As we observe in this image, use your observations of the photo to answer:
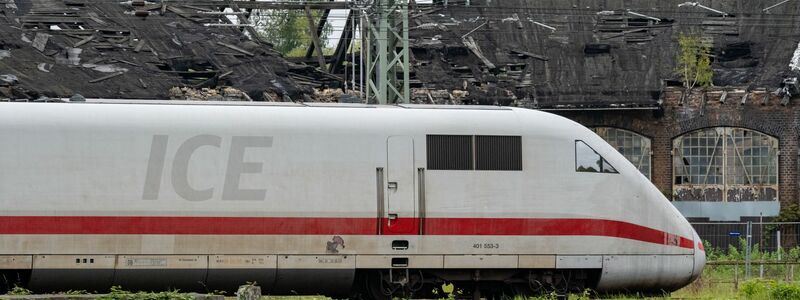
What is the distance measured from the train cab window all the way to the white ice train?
23 millimetres

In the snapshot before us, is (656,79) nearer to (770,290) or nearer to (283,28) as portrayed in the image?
(770,290)

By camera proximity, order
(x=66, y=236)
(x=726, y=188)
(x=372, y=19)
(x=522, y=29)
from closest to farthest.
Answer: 1. (x=66, y=236)
2. (x=372, y=19)
3. (x=726, y=188)
4. (x=522, y=29)

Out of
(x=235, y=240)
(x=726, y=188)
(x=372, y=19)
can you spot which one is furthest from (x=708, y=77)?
(x=235, y=240)

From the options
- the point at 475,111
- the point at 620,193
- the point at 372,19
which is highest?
the point at 372,19

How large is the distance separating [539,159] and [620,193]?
4.40ft

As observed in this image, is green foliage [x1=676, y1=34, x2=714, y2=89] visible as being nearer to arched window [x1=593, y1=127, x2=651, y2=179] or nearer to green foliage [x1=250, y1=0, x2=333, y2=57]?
arched window [x1=593, y1=127, x2=651, y2=179]

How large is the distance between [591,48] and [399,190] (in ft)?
97.6

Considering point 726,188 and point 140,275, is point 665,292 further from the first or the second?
point 726,188

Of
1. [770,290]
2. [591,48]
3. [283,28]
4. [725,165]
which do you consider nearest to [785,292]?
[770,290]

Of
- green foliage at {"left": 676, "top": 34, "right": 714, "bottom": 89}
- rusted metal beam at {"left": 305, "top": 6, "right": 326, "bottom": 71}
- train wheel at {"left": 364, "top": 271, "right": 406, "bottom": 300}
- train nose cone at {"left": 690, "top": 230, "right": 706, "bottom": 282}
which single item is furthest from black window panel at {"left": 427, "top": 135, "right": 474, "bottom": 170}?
rusted metal beam at {"left": 305, "top": 6, "right": 326, "bottom": 71}

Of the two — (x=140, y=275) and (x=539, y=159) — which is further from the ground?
(x=539, y=159)

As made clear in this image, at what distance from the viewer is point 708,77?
43.9m

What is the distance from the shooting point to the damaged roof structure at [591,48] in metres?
44.5

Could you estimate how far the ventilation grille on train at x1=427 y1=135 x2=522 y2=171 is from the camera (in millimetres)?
18469
